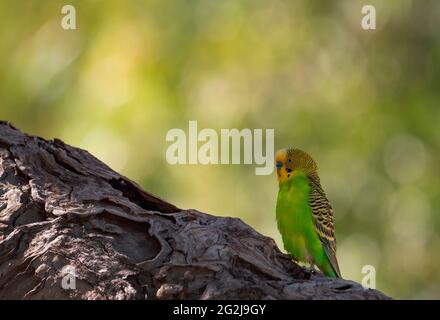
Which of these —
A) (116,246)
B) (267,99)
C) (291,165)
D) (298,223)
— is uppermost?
(267,99)

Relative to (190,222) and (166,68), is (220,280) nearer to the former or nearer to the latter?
(190,222)

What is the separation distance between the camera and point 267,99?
1049cm

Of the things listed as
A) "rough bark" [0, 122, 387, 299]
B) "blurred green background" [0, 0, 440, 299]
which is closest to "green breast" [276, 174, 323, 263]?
"rough bark" [0, 122, 387, 299]

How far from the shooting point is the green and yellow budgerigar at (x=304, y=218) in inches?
255

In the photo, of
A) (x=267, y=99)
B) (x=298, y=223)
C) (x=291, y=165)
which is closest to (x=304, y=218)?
(x=298, y=223)

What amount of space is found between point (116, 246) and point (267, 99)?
6.24 metres

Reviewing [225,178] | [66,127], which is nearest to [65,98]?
[66,127]

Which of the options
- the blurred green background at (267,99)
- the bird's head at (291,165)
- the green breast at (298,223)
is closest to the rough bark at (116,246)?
the green breast at (298,223)

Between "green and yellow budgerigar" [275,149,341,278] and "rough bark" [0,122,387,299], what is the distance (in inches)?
74.9

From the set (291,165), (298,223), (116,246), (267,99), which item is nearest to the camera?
(116,246)

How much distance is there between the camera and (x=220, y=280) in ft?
13.7

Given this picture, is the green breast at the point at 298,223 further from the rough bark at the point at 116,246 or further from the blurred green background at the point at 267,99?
the blurred green background at the point at 267,99

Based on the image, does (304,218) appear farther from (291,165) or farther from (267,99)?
(267,99)

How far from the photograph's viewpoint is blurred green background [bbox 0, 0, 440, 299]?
995 cm
